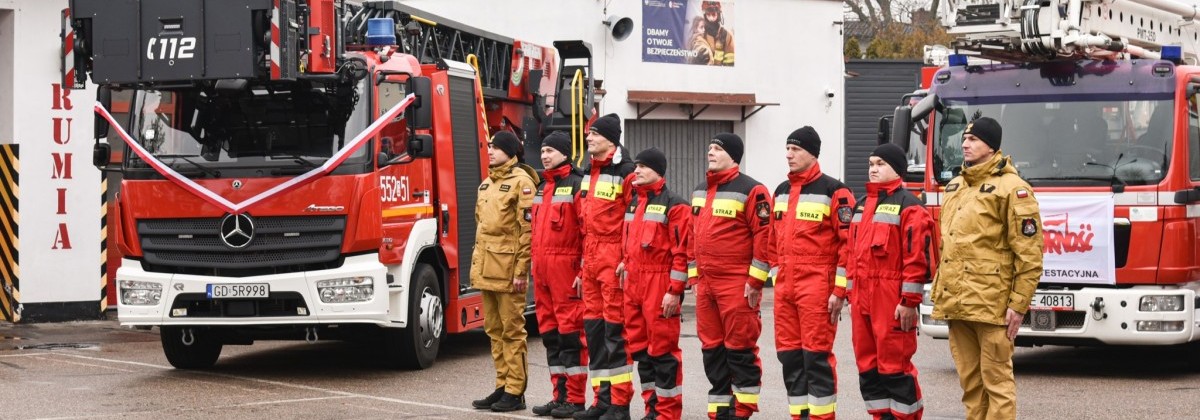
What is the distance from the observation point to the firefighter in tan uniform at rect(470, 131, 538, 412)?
10594 millimetres

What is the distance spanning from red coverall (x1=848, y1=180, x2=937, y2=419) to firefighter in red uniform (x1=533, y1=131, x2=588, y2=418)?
2235mm

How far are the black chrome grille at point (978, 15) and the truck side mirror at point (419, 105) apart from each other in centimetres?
412

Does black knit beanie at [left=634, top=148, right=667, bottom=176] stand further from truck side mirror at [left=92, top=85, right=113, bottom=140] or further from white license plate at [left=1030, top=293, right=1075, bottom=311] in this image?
truck side mirror at [left=92, top=85, right=113, bottom=140]

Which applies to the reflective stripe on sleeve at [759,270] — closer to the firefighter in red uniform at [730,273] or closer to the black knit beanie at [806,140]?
the firefighter in red uniform at [730,273]

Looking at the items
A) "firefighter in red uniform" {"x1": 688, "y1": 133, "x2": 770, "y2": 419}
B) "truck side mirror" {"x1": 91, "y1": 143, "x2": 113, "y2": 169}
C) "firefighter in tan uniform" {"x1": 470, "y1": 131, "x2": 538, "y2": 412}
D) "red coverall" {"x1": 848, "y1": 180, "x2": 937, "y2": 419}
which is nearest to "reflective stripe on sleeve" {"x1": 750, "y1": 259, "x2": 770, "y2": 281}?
"firefighter in red uniform" {"x1": 688, "y1": 133, "x2": 770, "y2": 419}

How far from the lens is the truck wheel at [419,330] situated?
12.6 m

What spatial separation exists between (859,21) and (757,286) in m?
34.3

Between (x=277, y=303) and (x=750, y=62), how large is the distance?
15293mm

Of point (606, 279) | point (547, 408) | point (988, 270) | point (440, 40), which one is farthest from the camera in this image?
point (440, 40)

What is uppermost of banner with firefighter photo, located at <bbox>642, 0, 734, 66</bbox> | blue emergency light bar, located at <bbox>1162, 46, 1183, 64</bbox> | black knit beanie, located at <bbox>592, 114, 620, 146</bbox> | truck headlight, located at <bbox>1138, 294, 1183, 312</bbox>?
banner with firefighter photo, located at <bbox>642, 0, 734, 66</bbox>

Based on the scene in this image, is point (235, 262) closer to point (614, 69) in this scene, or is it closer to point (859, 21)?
point (614, 69)

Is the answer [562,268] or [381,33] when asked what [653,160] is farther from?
[381,33]

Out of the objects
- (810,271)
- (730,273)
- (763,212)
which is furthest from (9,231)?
(810,271)

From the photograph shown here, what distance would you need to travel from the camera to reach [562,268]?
10.3 metres
